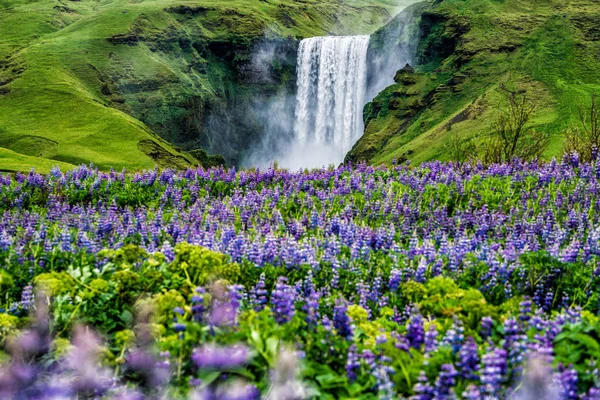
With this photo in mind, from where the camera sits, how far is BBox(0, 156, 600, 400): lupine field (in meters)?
4.21

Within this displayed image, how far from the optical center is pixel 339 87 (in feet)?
241

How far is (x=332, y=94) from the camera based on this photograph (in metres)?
73.9

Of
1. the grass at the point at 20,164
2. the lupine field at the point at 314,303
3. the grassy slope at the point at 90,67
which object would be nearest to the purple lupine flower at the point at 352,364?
the lupine field at the point at 314,303

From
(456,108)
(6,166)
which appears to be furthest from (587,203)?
(456,108)

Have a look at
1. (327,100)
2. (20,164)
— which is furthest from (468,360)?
(327,100)

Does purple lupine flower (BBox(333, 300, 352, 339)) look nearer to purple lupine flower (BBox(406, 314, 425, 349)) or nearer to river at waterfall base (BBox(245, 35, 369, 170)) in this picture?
purple lupine flower (BBox(406, 314, 425, 349))

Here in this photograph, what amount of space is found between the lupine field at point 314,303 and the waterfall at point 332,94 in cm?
6266

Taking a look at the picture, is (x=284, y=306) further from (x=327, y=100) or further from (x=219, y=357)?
(x=327, y=100)

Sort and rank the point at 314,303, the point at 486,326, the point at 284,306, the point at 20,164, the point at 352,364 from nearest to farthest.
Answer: the point at 352,364 < the point at 486,326 < the point at 314,303 < the point at 284,306 < the point at 20,164

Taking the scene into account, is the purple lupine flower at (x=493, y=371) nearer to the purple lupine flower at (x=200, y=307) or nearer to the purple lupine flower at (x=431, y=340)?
the purple lupine flower at (x=431, y=340)

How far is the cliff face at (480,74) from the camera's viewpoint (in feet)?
147

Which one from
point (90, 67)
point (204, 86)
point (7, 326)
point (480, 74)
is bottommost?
point (7, 326)

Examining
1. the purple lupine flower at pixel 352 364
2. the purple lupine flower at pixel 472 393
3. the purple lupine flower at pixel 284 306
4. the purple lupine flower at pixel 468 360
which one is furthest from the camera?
the purple lupine flower at pixel 284 306

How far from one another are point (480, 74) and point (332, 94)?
23.6 meters
